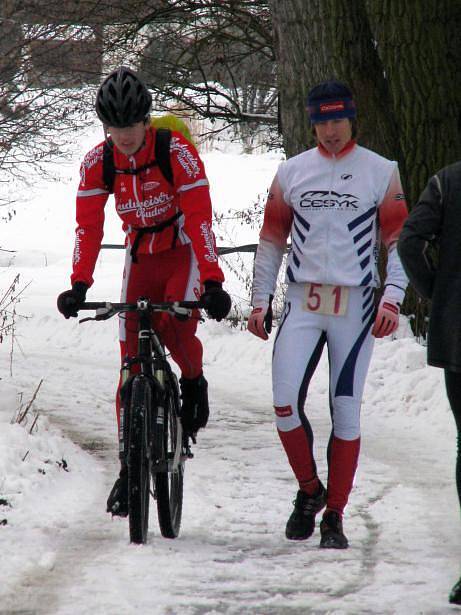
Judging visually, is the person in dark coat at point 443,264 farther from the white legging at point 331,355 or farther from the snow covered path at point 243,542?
the white legging at point 331,355

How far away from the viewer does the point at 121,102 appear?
5062 millimetres

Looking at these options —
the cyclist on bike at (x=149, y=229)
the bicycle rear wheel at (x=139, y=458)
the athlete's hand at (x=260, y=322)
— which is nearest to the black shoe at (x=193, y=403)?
the cyclist on bike at (x=149, y=229)

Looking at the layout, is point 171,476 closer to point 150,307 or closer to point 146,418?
point 146,418

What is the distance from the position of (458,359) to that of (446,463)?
3.51 metres

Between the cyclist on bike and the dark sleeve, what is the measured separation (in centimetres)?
95

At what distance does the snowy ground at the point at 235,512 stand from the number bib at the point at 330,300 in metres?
1.13

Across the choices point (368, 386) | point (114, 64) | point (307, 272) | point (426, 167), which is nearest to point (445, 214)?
point (307, 272)

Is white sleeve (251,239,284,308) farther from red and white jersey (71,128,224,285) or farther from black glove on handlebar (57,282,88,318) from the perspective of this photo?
black glove on handlebar (57,282,88,318)

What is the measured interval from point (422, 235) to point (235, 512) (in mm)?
2308

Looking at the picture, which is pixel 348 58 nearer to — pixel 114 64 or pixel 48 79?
pixel 48 79

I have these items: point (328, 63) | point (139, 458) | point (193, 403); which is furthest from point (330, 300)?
point (328, 63)

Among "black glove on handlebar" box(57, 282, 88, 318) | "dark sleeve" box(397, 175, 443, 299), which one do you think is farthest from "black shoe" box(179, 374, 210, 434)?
"dark sleeve" box(397, 175, 443, 299)

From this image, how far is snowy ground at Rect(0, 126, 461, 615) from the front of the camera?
4.43m

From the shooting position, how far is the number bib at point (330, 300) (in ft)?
17.5
